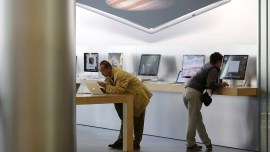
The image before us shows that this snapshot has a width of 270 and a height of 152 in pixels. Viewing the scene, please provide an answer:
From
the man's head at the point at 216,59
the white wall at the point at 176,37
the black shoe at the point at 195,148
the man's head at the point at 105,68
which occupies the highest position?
the white wall at the point at 176,37

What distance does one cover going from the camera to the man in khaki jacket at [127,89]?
28.5 feet

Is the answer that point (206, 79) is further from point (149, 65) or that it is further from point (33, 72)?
point (33, 72)

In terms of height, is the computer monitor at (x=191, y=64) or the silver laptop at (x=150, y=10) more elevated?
the silver laptop at (x=150, y=10)

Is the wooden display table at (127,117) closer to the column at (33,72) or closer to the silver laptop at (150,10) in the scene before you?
the silver laptop at (150,10)

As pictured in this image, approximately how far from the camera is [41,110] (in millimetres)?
4734

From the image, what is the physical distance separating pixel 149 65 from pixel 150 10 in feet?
3.50

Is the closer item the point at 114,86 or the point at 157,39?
the point at 114,86

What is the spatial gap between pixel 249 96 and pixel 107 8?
401 centimetres

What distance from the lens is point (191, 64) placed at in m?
9.88

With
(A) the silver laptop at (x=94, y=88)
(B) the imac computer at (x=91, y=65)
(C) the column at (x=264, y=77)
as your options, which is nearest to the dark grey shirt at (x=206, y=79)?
(C) the column at (x=264, y=77)

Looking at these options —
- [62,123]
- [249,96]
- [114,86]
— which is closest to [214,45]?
[249,96]

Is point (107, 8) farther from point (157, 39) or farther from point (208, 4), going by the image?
point (208, 4)

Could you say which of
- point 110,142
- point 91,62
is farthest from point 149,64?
point 91,62

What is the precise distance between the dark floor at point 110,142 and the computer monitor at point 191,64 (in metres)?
1.16
